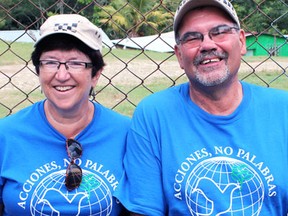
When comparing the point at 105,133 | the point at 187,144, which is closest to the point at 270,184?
the point at 187,144

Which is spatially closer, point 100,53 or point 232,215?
point 232,215

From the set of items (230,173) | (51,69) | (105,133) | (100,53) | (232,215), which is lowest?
(232,215)

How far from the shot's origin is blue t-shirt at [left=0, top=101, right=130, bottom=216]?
2.14 metres

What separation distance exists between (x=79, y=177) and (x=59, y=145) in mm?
172

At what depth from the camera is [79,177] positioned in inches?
84.6

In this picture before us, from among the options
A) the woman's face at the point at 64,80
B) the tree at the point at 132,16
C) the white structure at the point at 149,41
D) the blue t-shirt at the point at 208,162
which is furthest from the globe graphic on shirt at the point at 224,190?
the tree at the point at 132,16

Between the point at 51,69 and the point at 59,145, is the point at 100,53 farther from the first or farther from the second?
the point at 59,145

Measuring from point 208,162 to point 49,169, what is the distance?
2.20ft

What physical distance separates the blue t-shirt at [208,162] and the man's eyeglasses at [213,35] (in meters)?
0.28

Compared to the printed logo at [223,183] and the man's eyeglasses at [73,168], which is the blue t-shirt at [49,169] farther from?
the printed logo at [223,183]

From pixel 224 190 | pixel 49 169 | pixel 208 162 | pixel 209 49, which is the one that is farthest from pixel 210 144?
pixel 49 169

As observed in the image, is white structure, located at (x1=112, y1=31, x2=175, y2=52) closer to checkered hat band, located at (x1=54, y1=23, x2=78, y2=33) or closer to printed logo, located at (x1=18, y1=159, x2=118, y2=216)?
checkered hat band, located at (x1=54, y1=23, x2=78, y2=33)

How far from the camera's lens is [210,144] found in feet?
6.88

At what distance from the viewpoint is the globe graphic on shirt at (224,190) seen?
6.74 ft
